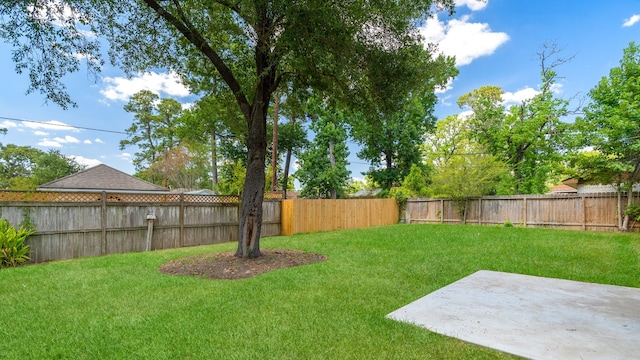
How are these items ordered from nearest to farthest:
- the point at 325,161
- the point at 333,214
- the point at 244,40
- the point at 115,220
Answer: the point at 244,40, the point at 115,220, the point at 333,214, the point at 325,161

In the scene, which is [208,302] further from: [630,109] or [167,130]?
Answer: [167,130]

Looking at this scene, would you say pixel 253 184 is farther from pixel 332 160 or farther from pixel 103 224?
pixel 332 160

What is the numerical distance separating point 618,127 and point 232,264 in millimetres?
12992

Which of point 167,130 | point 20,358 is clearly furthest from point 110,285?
point 167,130

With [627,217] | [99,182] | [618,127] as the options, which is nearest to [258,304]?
[627,217]

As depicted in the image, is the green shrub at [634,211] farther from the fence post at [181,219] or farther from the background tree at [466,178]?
the fence post at [181,219]

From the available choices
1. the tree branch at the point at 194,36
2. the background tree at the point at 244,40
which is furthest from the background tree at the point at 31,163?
the tree branch at the point at 194,36

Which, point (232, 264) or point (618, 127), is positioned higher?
point (618, 127)

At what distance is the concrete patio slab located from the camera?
2525mm

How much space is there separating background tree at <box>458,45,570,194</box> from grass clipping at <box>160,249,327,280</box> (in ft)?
47.2

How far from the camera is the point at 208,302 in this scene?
376 cm

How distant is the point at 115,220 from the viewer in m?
7.77

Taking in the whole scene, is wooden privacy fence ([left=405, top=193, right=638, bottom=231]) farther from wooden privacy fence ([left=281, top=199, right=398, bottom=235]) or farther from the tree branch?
the tree branch

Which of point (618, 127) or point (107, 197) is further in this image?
point (618, 127)
